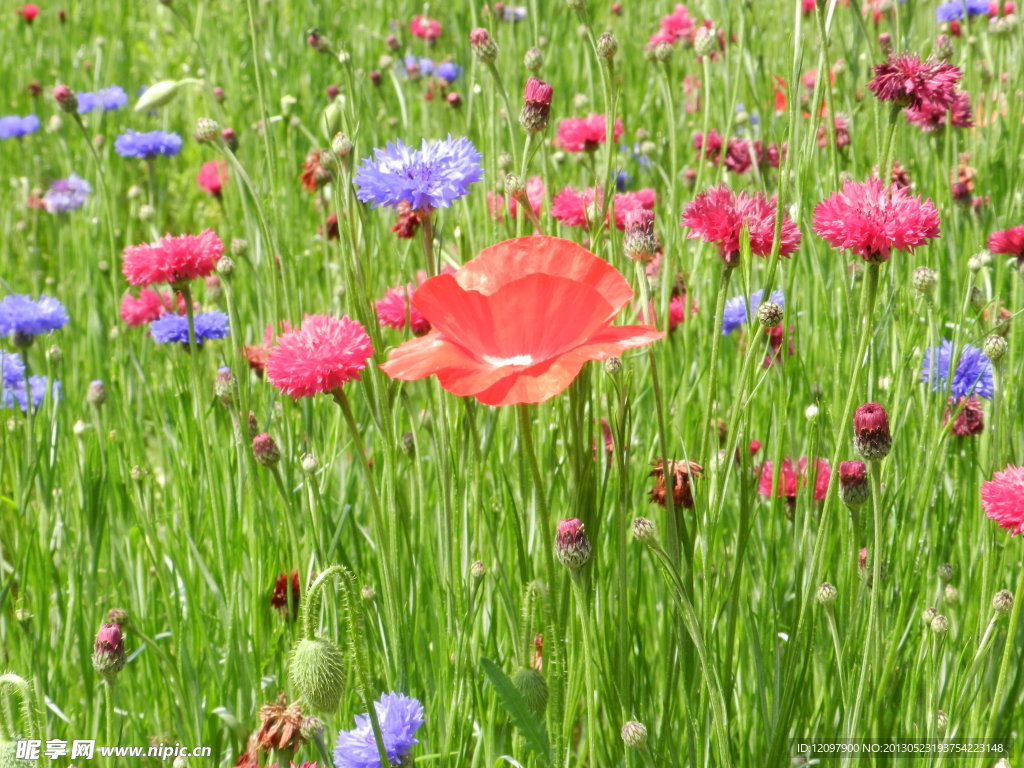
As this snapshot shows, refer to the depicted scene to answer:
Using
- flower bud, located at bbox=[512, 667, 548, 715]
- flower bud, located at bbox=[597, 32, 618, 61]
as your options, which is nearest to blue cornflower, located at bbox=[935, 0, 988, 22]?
flower bud, located at bbox=[597, 32, 618, 61]

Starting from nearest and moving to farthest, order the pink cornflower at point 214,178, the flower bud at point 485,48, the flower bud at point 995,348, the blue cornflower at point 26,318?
1. the flower bud at point 995,348
2. the flower bud at point 485,48
3. the blue cornflower at point 26,318
4. the pink cornflower at point 214,178

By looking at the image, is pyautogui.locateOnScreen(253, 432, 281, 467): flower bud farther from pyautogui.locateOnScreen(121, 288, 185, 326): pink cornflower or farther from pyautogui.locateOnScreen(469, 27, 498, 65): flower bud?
pyautogui.locateOnScreen(121, 288, 185, 326): pink cornflower

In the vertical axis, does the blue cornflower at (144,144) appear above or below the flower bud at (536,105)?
below

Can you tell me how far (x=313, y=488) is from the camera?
44.3 inches

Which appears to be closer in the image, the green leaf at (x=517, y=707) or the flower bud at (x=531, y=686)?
the green leaf at (x=517, y=707)

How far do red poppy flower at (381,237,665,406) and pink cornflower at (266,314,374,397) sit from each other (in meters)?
0.14

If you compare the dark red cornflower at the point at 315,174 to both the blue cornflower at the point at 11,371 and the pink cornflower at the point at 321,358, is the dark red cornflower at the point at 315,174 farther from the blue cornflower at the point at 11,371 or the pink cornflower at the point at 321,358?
the pink cornflower at the point at 321,358

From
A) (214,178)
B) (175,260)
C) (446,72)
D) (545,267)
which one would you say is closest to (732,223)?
(545,267)

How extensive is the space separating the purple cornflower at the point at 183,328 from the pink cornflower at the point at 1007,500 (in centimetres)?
123

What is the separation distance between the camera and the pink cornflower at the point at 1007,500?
98cm

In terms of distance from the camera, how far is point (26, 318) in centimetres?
176

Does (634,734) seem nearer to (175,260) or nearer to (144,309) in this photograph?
(175,260)

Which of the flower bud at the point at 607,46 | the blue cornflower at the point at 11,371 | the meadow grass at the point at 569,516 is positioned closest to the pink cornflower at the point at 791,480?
the meadow grass at the point at 569,516

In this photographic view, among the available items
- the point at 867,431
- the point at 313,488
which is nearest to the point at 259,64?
the point at 313,488
